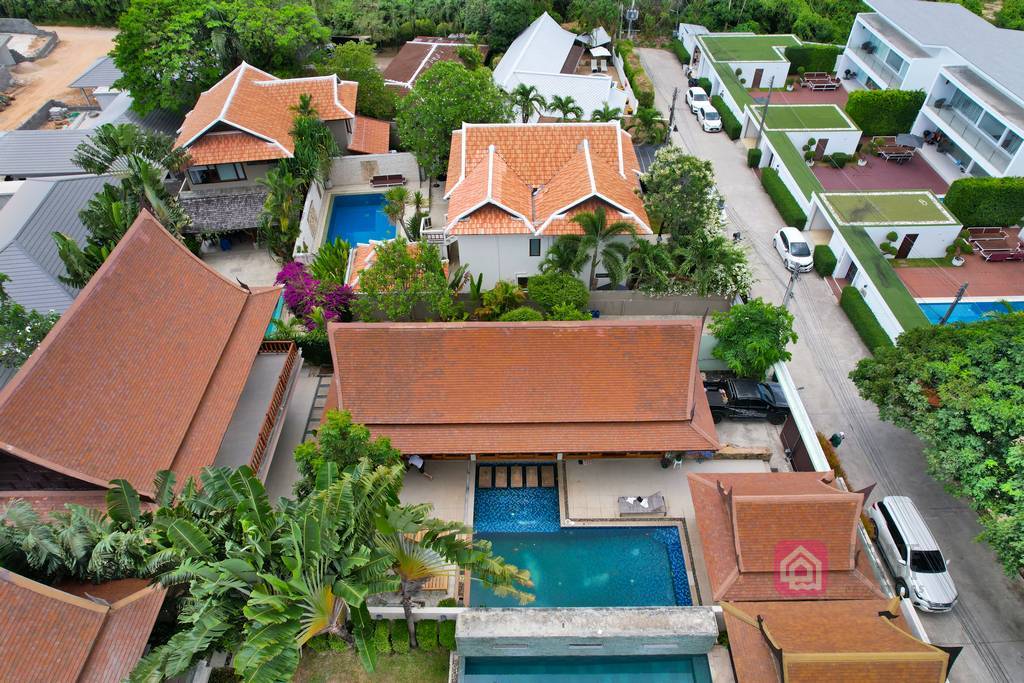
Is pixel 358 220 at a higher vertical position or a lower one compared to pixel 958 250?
lower

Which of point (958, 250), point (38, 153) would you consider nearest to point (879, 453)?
point (958, 250)

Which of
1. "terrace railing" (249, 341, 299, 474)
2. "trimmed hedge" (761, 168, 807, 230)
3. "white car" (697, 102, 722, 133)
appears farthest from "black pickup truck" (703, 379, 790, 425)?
"white car" (697, 102, 722, 133)

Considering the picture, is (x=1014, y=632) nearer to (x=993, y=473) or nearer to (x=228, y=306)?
(x=993, y=473)

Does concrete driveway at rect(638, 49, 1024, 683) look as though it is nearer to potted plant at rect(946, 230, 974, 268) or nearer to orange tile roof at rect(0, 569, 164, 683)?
potted plant at rect(946, 230, 974, 268)

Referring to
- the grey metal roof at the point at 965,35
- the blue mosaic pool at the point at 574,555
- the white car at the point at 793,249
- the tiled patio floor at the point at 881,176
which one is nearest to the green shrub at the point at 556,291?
the blue mosaic pool at the point at 574,555

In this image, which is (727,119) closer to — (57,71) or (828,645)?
(828,645)
